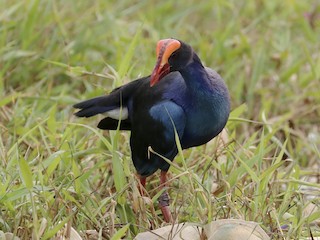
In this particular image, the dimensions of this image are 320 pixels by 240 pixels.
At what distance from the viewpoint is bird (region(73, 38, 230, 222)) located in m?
2.93

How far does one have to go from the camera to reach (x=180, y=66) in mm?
2939

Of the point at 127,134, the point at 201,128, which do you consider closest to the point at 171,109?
the point at 201,128

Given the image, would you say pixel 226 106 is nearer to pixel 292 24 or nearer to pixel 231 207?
pixel 231 207

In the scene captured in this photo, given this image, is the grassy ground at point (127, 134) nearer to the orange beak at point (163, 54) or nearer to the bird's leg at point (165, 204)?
the bird's leg at point (165, 204)

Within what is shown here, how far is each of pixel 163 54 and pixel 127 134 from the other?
82cm

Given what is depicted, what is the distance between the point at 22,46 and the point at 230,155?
1.53 meters

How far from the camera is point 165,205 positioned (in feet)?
10.2

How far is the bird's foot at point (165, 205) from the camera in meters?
3.08

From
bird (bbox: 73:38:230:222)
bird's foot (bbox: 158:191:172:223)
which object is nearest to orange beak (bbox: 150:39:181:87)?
bird (bbox: 73:38:230:222)

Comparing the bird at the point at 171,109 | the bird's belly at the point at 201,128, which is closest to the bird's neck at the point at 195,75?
the bird at the point at 171,109

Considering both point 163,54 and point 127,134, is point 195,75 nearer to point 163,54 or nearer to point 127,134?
point 163,54

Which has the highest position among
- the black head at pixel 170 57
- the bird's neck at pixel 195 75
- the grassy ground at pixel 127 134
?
the black head at pixel 170 57

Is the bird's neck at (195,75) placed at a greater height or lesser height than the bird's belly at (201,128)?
greater

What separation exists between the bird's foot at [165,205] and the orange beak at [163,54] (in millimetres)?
442
